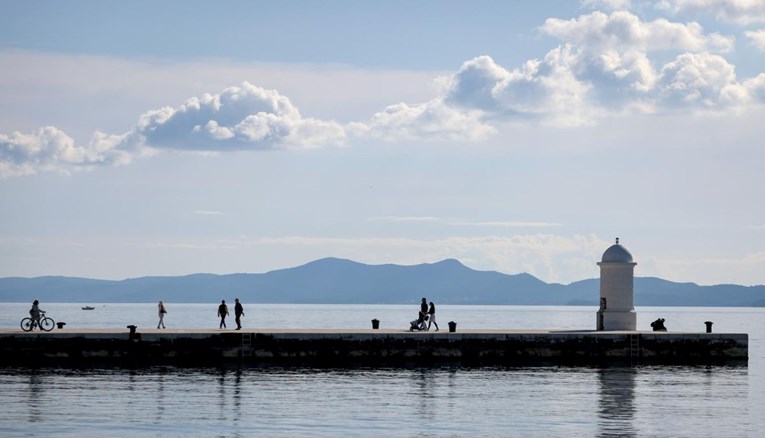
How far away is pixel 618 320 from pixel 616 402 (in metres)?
24.2

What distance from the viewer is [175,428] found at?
119ft

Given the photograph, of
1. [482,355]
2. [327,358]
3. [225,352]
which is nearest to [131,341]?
[225,352]

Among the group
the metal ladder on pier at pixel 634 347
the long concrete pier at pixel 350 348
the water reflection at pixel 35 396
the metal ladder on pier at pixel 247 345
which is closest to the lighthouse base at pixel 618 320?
the long concrete pier at pixel 350 348

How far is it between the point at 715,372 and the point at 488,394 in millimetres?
17667

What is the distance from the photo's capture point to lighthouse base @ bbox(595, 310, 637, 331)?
68.2 m

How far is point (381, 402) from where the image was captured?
143 ft

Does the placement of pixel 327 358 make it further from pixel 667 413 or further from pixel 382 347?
pixel 667 413

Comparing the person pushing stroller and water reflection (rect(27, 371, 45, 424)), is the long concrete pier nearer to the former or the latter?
the person pushing stroller

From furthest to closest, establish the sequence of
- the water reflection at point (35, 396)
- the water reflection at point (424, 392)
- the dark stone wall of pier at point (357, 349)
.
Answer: the dark stone wall of pier at point (357, 349) → the water reflection at point (424, 392) → the water reflection at point (35, 396)

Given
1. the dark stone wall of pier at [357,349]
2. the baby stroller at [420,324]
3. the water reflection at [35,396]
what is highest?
the baby stroller at [420,324]

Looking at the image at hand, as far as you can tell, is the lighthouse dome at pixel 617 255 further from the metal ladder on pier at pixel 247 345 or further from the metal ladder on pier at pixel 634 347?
the metal ladder on pier at pixel 247 345

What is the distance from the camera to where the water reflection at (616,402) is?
3691 cm

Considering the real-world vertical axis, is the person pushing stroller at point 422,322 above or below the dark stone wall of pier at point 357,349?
above

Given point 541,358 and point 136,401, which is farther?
point 541,358
